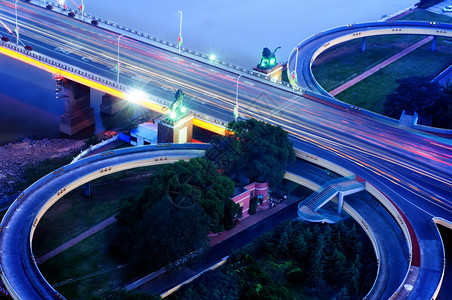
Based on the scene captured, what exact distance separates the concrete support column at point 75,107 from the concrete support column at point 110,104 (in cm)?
458

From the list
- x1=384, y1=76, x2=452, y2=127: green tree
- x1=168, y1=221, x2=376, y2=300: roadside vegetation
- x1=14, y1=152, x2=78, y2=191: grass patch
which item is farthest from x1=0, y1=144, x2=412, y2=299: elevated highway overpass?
x1=384, y1=76, x2=452, y2=127: green tree

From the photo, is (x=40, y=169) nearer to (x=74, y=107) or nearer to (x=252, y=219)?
(x=74, y=107)

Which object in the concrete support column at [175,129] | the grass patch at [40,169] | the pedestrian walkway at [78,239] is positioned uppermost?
the concrete support column at [175,129]

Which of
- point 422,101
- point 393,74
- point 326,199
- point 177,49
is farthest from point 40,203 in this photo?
point 393,74

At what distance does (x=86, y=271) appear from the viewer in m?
80.6

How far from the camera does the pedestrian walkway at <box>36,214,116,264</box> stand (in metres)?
82.8

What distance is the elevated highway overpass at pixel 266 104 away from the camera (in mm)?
88250

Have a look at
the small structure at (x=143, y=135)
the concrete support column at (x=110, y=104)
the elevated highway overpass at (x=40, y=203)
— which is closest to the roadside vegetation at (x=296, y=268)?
the elevated highway overpass at (x=40, y=203)

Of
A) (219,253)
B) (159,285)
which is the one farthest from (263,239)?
(159,285)

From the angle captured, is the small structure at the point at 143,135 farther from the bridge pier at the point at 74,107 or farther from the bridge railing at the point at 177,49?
the bridge railing at the point at 177,49

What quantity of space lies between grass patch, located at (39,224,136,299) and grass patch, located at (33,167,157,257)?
11.2 ft

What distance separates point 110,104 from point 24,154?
2454 centimetres

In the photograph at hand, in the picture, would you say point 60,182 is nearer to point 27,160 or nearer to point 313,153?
point 27,160

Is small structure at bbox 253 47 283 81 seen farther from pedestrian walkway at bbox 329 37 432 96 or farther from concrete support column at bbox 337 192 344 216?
concrete support column at bbox 337 192 344 216
